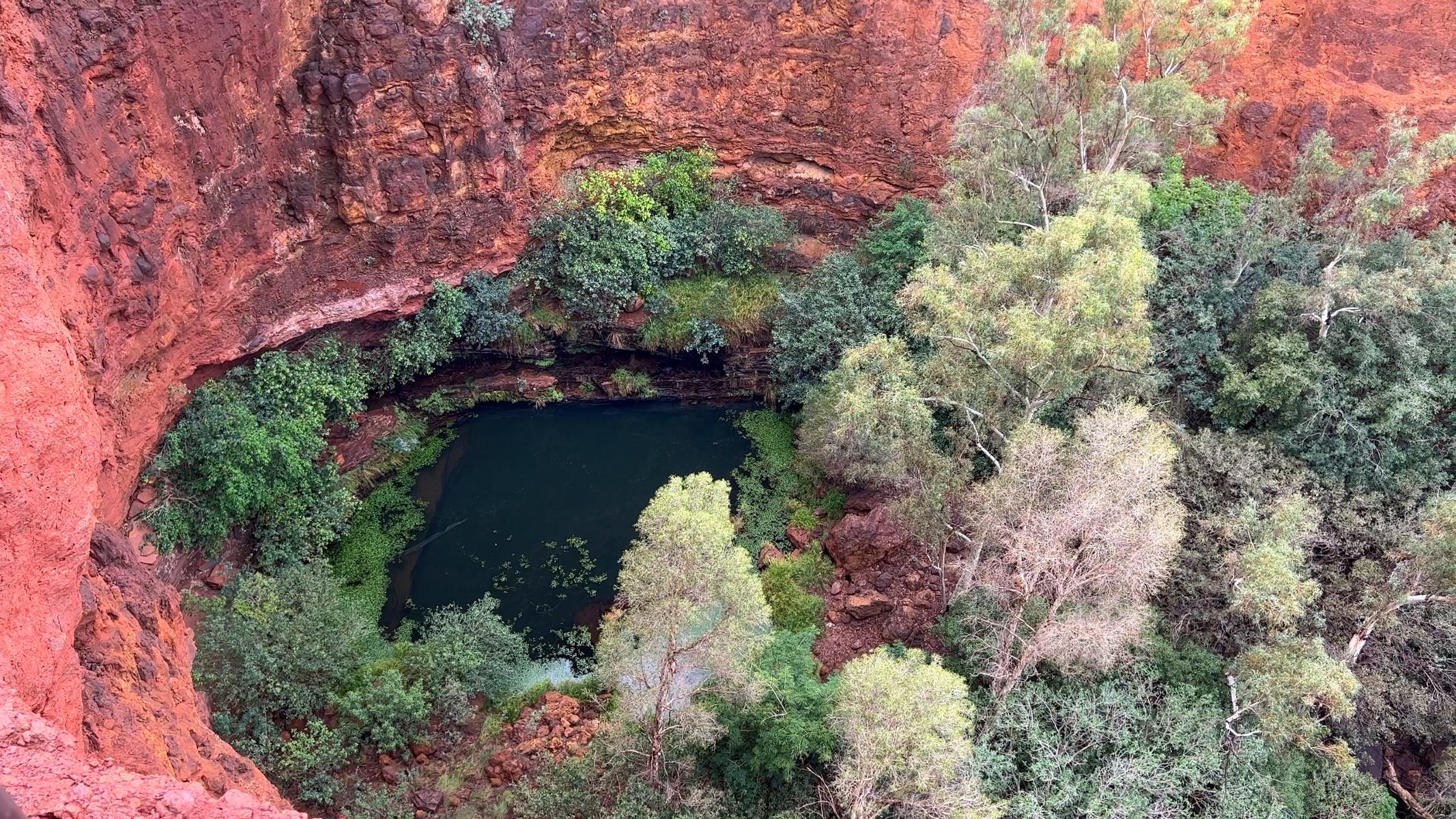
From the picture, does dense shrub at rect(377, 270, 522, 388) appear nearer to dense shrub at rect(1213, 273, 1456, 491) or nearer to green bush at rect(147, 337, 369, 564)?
green bush at rect(147, 337, 369, 564)

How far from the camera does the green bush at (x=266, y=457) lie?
45.9 feet

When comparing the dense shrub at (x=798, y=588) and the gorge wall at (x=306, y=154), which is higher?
the gorge wall at (x=306, y=154)

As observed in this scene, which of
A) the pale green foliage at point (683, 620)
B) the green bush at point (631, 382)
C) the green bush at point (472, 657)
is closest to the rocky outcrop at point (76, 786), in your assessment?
the pale green foliage at point (683, 620)

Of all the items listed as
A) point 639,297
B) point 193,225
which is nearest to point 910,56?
point 639,297

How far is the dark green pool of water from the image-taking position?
53.3 ft

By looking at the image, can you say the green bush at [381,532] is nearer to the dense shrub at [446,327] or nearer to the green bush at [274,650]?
the dense shrub at [446,327]

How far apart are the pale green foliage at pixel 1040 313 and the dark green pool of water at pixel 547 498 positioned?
7.33m

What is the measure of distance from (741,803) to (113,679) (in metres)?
6.95

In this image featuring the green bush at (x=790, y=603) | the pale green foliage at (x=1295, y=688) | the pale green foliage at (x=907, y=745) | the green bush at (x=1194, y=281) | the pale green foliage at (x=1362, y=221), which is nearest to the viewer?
the pale green foliage at (x=907, y=745)

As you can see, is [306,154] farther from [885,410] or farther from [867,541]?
[867,541]

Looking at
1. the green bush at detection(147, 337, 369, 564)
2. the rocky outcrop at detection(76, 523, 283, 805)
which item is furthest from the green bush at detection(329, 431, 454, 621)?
the rocky outcrop at detection(76, 523, 283, 805)

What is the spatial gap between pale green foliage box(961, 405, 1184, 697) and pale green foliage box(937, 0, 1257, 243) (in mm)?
4739

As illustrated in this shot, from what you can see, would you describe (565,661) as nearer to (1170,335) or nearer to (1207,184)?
(1170,335)

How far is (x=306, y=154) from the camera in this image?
15500mm
